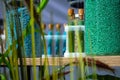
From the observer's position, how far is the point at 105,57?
603mm

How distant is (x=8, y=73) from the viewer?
37 cm

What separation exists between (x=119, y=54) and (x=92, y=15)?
3.5 inches

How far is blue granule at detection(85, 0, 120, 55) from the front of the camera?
0.64 meters

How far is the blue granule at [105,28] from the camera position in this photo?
25.3 inches

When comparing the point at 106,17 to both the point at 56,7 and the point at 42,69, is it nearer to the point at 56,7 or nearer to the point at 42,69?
the point at 42,69

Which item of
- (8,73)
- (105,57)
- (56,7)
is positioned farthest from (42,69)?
(56,7)

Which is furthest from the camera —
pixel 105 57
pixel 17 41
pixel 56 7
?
pixel 56 7

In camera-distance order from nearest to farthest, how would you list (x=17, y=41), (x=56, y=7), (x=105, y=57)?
(x=17, y=41) < (x=105, y=57) < (x=56, y=7)

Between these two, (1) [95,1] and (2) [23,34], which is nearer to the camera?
(2) [23,34]

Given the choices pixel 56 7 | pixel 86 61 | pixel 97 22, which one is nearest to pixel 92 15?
pixel 97 22

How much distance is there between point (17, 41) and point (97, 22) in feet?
1.11

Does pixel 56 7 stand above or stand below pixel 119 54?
above

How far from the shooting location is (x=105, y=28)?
64 centimetres

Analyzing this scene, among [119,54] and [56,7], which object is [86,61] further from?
[56,7]
